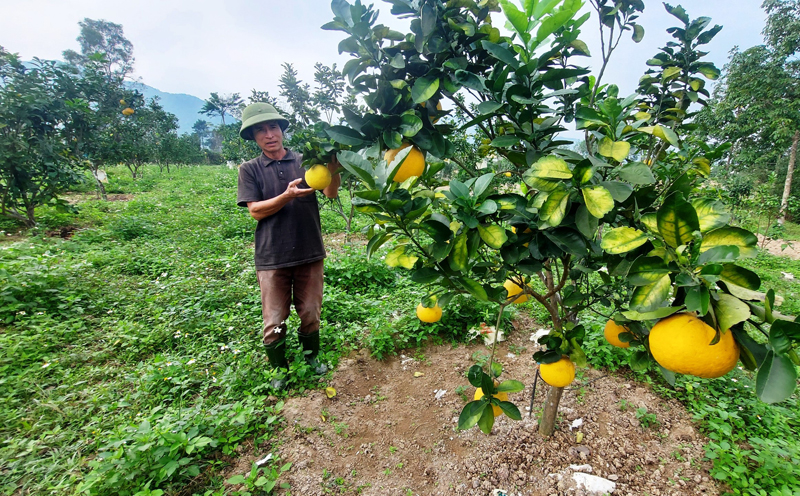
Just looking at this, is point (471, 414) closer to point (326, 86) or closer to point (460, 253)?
point (460, 253)

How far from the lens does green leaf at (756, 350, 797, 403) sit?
1.92 feet

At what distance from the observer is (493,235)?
0.87m

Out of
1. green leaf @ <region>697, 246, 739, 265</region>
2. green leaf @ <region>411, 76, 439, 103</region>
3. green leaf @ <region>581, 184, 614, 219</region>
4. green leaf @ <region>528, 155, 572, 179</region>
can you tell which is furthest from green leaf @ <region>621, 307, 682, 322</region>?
green leaf @ <region>411, 76, 439, 103</region>

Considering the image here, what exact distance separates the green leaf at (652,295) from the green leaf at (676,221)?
0.28 ft

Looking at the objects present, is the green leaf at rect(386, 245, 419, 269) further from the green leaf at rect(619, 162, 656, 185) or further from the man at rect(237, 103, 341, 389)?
the man at rect(237, 103, 341, 389)

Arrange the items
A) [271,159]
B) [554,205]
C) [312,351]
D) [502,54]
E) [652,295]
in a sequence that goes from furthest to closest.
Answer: [312,351] < [271,159] < [502,54] < [554,205] < [652,295]

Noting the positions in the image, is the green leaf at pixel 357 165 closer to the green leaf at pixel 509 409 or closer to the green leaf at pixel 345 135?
the green leaf at pixel 345 135

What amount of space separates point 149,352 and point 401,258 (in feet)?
9.15

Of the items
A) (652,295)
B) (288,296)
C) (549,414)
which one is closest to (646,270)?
(652,295)

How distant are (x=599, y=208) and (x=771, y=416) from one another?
86.6 inches

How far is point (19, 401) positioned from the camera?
2.10 meters

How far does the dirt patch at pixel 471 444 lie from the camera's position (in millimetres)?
1570

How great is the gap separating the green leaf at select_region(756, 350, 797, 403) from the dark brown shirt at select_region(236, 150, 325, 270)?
2146 millimetres

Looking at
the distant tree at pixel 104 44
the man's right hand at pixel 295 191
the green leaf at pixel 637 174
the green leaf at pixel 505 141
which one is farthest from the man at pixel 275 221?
the distant tree at pixel 104 44
